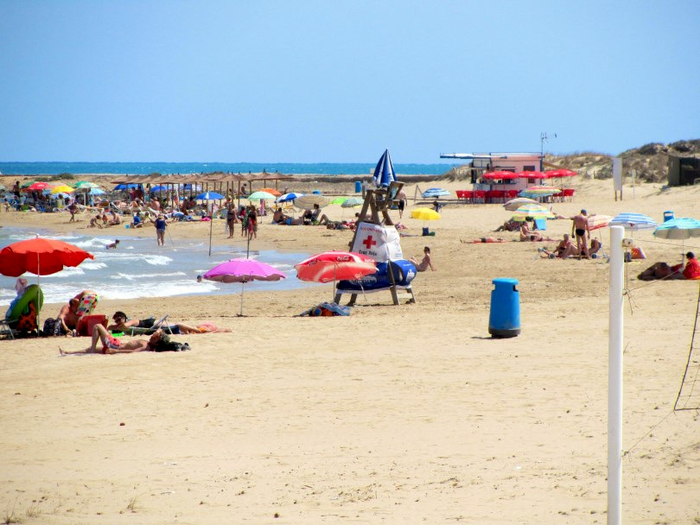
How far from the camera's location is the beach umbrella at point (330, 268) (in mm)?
13562

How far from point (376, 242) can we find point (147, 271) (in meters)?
11.8

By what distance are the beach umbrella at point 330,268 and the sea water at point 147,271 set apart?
20.4 ft

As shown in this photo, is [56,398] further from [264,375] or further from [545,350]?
[545,350]

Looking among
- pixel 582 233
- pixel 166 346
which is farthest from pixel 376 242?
pixel 582 233

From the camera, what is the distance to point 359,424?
7406 millimetres

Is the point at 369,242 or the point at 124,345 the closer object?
the point at 124,345

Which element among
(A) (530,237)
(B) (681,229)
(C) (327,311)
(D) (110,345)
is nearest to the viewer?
(D) (110,345)

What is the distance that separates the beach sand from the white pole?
625 millimetres

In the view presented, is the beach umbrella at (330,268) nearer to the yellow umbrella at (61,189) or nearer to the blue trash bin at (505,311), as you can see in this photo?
the blue trash bin at (505,311)

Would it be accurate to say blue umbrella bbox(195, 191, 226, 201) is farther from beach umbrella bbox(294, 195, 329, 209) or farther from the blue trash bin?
the blue trash bin

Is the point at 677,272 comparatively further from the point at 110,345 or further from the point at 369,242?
the point at 110,345

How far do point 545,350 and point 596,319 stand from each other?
241 centimetres

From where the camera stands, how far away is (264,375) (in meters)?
9.41

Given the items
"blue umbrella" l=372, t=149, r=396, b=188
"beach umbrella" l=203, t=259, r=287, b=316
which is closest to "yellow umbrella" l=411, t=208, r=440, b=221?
"blue umbrella" l=372, t=149, r=396, b=188
